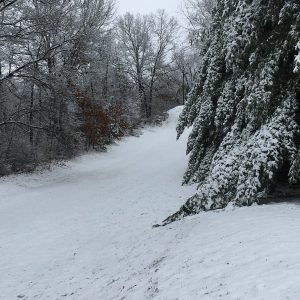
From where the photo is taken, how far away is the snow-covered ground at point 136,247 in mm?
4820

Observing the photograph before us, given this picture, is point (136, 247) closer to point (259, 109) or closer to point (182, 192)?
point (259, 109)

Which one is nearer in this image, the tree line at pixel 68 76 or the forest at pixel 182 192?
the forest at pixel 182 192

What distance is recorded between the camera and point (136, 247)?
814cm

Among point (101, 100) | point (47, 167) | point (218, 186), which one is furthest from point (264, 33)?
point (101, 100)

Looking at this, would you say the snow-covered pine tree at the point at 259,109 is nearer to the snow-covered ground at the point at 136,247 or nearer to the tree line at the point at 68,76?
the snow-covered ground at the point at 136,247

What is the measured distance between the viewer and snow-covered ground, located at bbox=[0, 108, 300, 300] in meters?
4.82

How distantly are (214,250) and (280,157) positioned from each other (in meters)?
2.61

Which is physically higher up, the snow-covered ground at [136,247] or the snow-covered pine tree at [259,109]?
the snow-covered pine tree at [259,109]

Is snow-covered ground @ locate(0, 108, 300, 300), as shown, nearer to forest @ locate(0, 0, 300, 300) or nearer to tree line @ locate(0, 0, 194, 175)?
forest @ locate(0, 0, 300, 300)

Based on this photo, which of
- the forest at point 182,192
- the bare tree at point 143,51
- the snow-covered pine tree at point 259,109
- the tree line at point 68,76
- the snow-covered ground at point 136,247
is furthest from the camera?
the bare tree at point 143,51

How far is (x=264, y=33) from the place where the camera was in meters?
8.77

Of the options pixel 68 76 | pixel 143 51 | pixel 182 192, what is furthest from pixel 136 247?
pixel 143 51

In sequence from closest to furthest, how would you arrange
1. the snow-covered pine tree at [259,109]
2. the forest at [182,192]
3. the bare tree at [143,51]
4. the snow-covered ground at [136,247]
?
the snow-covered ground at [136,247] < the forest at [182,192] < the snow-covered pine tree at [259,109] < the bare tree at [143,51]

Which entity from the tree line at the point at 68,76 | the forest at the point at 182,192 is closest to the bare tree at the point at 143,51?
the tree line at the point at 68,76
